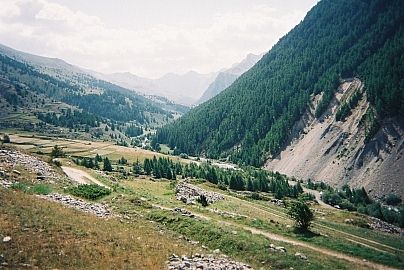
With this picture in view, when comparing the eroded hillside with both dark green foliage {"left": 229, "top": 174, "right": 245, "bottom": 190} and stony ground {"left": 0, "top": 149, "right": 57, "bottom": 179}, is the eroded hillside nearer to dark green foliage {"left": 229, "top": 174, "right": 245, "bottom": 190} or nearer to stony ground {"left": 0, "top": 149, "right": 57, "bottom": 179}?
dark green foliage {"left": 229, "top": 174, "right": 245, "bottom": 190}

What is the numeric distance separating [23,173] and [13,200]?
16.9m

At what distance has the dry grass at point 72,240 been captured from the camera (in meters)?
27.1

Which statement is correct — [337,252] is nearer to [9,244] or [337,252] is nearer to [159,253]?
[159,253]

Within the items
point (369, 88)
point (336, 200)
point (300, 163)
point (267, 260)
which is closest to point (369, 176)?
point (336, 200)

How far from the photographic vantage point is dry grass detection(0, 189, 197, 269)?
27.1 meters

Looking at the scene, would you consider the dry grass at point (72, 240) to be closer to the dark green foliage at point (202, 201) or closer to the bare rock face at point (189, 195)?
the dark green foliage at point (202, 201)

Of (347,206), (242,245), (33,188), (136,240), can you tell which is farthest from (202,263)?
(347,206)

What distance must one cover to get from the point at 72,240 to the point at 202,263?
10.7m

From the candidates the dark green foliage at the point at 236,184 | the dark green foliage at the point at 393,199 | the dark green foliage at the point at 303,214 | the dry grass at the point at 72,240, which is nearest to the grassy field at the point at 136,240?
the dry grass at the point at 72,240

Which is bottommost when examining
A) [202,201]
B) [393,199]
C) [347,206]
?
[347,206]

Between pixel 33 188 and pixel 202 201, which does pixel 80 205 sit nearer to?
pixel 33 188

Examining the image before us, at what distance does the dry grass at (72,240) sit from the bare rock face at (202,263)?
3.18 ft

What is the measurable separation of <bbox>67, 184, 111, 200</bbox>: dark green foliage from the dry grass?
35.1 ft

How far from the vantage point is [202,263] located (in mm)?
28891
